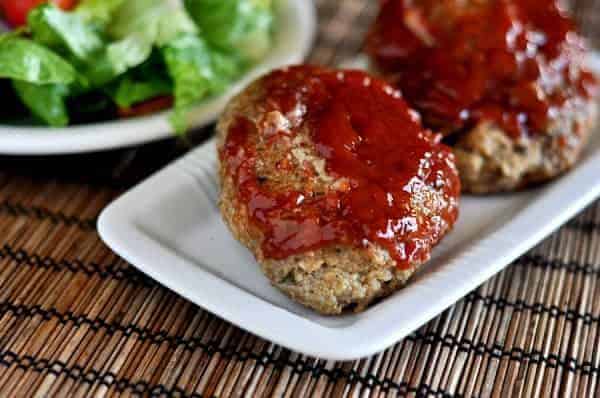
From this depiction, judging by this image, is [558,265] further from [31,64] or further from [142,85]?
[31,64]

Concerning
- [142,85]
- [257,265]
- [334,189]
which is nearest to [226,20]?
[142,85]

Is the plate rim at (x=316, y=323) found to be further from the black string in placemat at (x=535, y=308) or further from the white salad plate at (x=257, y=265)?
the black string in placemat at (x=535, y=308)

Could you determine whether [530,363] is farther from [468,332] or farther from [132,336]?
[132,336]

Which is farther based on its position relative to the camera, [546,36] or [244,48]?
[244,48]

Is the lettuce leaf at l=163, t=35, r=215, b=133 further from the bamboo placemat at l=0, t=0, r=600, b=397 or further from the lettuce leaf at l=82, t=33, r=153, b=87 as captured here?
the bamboo placemat at l=0, t=0, r=600, b=397

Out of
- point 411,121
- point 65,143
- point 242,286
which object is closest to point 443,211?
point 411,121

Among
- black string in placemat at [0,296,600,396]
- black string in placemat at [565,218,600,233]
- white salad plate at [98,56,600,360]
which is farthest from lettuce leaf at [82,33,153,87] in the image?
black string in placemat at [565,218,600,233]

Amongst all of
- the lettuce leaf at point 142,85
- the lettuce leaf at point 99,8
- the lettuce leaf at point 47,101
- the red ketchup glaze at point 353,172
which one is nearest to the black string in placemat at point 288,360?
the red ketchup glaze at point 353,172
